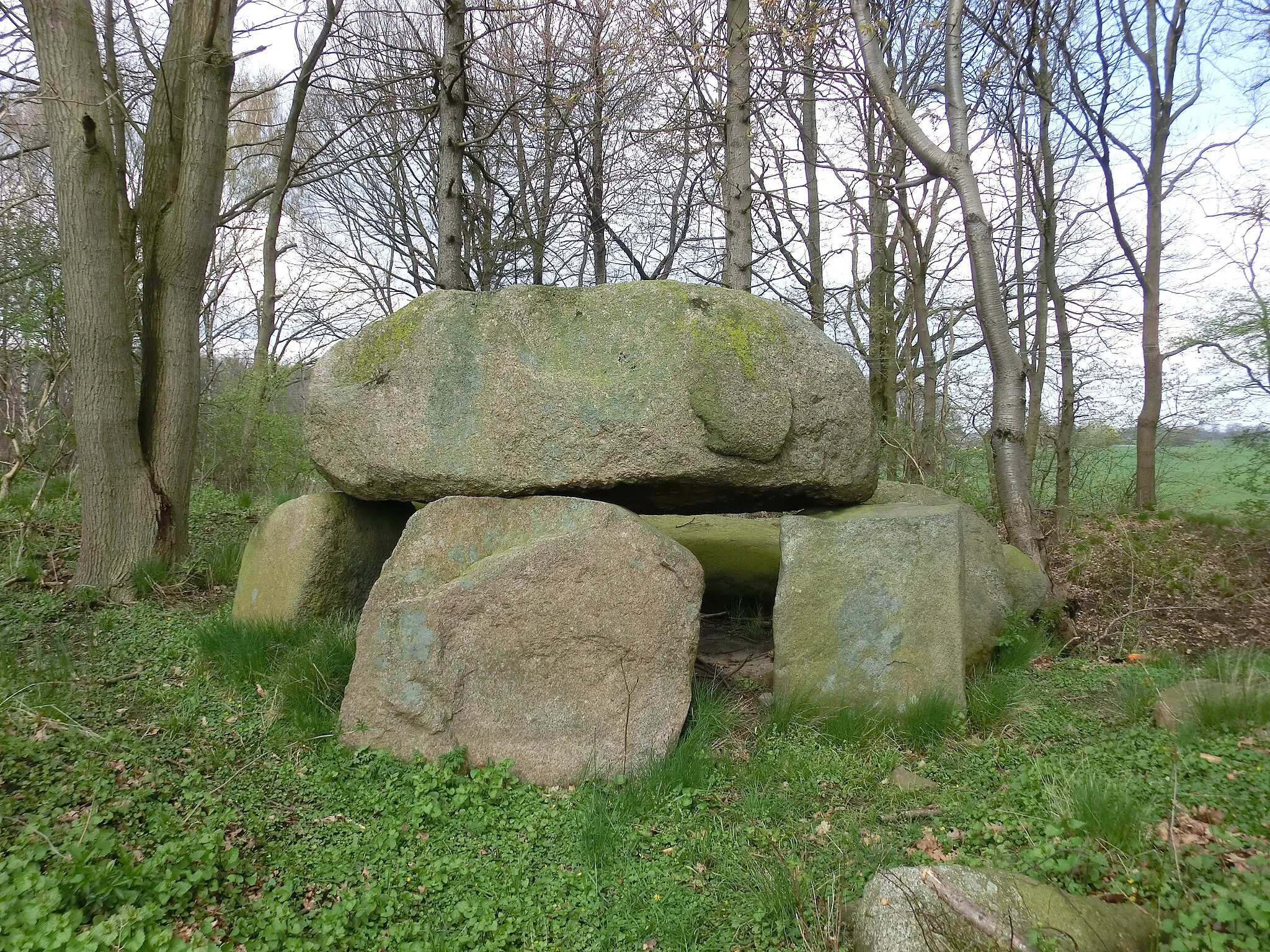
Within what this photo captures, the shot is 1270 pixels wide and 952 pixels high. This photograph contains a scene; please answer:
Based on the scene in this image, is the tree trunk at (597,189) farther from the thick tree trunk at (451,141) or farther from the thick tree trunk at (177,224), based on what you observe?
the thick tree trunk at (177,224)

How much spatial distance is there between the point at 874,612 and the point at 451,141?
17.4 feet

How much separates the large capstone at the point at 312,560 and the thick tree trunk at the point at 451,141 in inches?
107

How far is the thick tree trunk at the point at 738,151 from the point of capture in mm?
7258

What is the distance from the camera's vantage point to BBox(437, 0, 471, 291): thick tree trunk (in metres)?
6.56

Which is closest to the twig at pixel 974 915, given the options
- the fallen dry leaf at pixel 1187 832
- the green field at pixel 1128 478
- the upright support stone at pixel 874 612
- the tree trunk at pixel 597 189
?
the fallen dry leaf at pixel 1187 832

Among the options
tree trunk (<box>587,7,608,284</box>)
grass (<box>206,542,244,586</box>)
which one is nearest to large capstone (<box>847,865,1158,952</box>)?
grass (<box>206,542,244,586</box>)

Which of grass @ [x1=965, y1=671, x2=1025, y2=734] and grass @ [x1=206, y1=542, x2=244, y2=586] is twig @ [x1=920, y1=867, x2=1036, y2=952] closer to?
grass @ [x1=965, y1=671, x2=1025, y2=734]

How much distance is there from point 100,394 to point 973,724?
18.5 ft

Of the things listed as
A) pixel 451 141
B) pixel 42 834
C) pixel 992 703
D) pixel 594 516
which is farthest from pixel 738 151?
pixel 42 834

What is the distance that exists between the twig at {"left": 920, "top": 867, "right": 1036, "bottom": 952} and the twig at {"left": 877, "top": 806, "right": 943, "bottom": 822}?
2.60ft

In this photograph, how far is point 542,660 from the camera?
11.9 ft

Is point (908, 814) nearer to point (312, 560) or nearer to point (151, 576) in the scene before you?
point (312, 560)

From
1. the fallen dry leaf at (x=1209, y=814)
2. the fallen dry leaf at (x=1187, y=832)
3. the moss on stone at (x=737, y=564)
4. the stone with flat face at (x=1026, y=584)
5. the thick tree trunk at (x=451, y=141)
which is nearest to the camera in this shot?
the fallen dry leaf at (x=1187, y=832)

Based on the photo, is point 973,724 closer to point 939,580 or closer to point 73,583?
point 939,580
